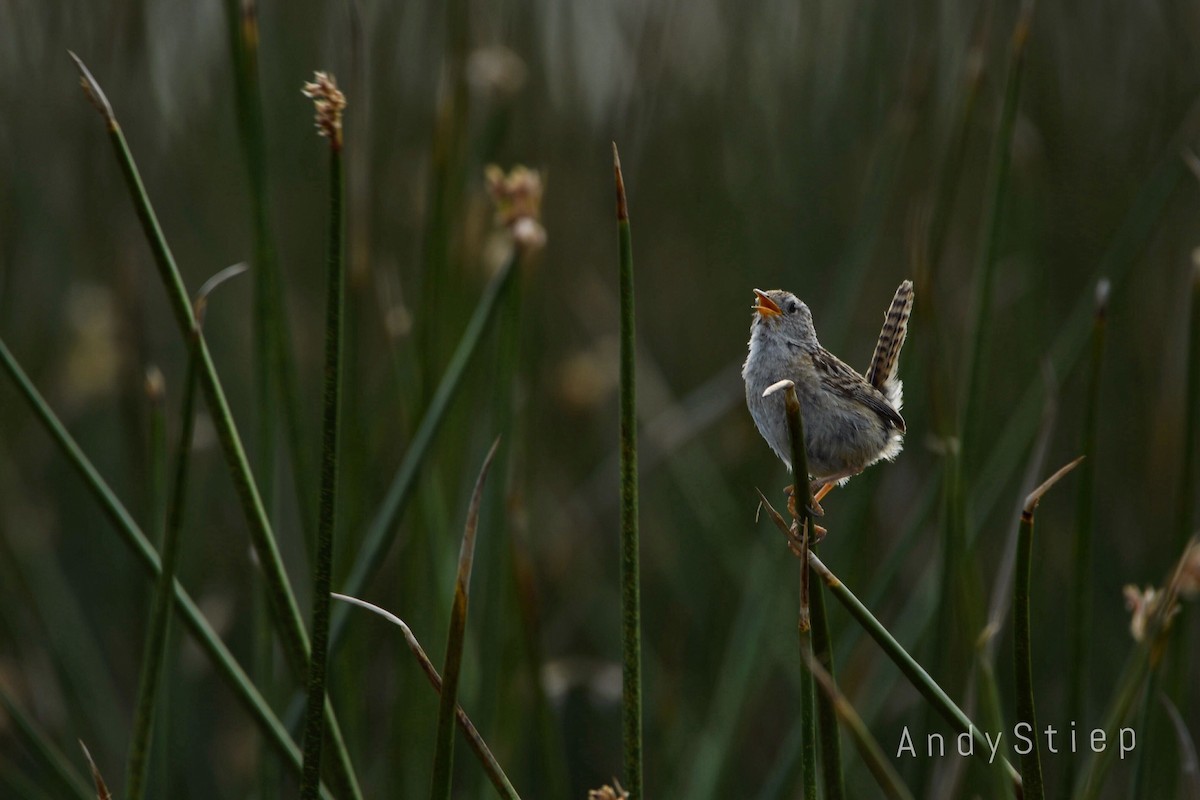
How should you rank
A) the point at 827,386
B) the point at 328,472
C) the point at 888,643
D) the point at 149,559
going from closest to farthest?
the point at 888,643
the point at 328,472
the point at 149,559
the point at 827,386

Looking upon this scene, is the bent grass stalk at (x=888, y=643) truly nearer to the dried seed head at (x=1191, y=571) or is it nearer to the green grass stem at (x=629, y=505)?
the green grass stem at (x=629, y=505)

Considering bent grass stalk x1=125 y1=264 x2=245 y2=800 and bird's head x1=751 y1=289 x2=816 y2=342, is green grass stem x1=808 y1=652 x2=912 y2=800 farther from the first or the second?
bent grass stalk x1=125 y1=264 x2=245 y2=800

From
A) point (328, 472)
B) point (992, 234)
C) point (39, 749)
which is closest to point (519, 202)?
point (328, 472)

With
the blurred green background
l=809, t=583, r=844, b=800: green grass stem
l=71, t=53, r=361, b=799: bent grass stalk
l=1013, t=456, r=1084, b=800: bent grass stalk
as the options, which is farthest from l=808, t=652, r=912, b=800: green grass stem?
the blurred green background

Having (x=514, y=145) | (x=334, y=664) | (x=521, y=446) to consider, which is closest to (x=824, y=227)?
(x=514, y=145)

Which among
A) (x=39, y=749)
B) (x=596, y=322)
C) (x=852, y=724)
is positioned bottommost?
(x=39, y=749)

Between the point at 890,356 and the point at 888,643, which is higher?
the point at 890,356

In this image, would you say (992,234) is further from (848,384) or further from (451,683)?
(451,683)
